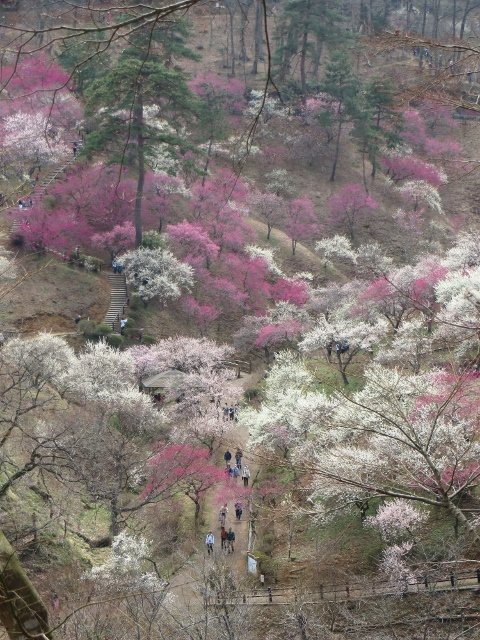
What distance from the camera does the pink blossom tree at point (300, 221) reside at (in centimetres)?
4047

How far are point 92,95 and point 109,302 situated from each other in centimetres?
931

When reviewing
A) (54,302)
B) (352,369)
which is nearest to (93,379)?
(54,302)

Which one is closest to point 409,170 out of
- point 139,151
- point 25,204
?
point 139,151

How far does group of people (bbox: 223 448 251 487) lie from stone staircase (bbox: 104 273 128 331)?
966 cm

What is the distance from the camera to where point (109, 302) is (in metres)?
31.3

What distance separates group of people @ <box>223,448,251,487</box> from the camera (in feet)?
69.8

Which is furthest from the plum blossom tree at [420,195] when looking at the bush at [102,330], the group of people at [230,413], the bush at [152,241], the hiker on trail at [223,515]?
the hiker on trail at [223,515]

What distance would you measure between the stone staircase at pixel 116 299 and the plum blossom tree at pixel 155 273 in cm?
59

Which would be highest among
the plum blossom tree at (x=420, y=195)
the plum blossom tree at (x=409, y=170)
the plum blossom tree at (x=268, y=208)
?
the plum blossom tree at (x=409, y=170)

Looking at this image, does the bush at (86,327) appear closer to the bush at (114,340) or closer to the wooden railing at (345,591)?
the bush at (114,340)

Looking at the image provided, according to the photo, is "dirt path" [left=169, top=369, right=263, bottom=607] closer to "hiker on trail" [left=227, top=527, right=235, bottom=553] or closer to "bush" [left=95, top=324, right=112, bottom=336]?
"hiker on trail" [left=227, top=527, right=235, bottom=553]

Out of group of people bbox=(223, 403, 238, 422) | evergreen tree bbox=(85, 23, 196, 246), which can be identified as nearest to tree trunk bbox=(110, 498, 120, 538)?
group of people bbox=(223, 403, 238, 422)

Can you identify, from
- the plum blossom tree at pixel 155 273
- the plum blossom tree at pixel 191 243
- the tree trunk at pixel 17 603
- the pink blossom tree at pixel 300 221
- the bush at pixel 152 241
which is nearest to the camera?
the tree trunk at pixel 17 603

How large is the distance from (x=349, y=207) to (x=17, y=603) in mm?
41347
